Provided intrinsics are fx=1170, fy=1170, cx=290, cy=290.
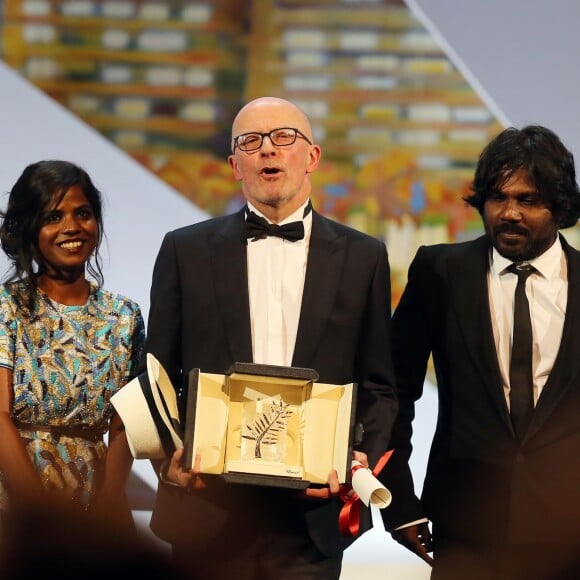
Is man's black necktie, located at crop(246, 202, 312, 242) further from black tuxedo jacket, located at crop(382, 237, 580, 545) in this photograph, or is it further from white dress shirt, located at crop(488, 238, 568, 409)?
white dress shirt, located at crop(488, 238, 568, 409)

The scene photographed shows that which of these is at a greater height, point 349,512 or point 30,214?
point 30,214

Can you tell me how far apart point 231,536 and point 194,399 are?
1.33 ft

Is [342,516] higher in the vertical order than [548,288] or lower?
lower

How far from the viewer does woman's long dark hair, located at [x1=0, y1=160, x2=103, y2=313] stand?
3123mm

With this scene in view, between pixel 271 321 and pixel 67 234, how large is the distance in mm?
641

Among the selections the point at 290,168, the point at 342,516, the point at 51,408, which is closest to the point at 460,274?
the point at 290,168

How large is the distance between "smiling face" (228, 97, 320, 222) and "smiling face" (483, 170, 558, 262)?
0.50m

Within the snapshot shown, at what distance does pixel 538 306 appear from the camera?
301cm

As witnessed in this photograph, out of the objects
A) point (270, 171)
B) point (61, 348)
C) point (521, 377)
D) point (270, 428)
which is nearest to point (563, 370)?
point (521, 377)

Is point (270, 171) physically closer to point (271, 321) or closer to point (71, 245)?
point (271, 321)

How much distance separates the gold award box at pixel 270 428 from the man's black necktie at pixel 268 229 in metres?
0.43

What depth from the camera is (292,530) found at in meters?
2.83

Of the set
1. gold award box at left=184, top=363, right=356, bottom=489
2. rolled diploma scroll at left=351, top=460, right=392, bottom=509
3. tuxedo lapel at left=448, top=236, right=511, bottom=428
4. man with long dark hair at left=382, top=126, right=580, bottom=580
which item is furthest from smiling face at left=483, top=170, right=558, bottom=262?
rolled diploma scroll at left=351, top=460, right=392, bottom=509

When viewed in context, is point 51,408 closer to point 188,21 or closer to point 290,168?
point 290,168
